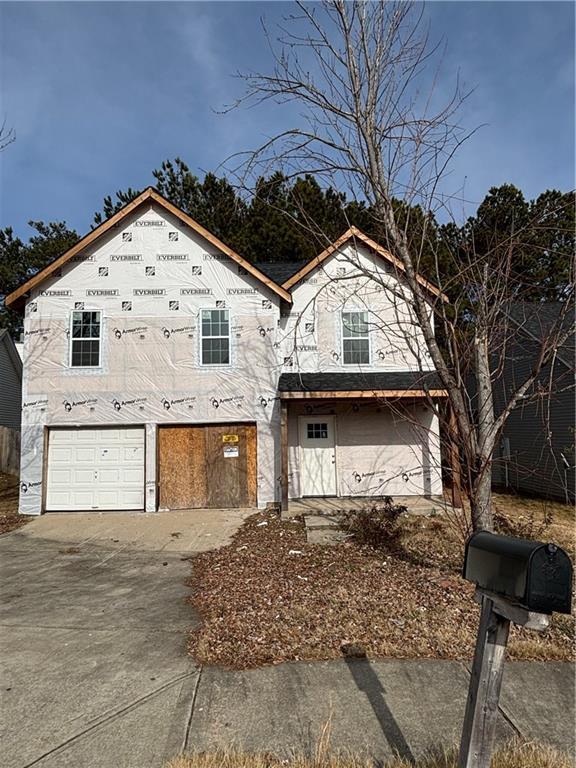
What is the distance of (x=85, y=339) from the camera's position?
12859 mm

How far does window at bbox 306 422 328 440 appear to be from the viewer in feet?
42.8

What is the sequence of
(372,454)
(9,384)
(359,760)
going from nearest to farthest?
(359,760)
(372,454)
(9,384)

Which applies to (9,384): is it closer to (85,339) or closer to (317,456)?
(85,339)

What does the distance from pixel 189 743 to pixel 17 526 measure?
9855 mm

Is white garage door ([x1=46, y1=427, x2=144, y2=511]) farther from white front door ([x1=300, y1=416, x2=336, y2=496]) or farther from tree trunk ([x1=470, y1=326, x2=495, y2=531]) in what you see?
tree trunk ([x1=470, y1=326, x2=495, y2=531])

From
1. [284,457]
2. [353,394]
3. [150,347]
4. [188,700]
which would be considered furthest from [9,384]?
[188,700]

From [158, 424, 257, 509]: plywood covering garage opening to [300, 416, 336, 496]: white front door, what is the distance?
4.23 feet

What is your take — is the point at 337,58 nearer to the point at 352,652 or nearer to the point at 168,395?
the point at 352,652

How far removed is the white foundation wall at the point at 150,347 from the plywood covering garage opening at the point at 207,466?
0.24m

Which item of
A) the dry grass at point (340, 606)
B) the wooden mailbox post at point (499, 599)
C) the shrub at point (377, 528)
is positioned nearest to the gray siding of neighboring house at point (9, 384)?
the dry grass at point (340, 606)

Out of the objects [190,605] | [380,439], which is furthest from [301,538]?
[380,439]

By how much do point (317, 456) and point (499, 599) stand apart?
1088 centimetres

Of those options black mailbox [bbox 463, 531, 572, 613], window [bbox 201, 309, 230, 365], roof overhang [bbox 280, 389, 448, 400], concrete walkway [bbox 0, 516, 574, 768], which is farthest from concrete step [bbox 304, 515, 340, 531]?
black mailbox [bbox 463, 531, 572, 613]

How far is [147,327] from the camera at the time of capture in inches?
507
